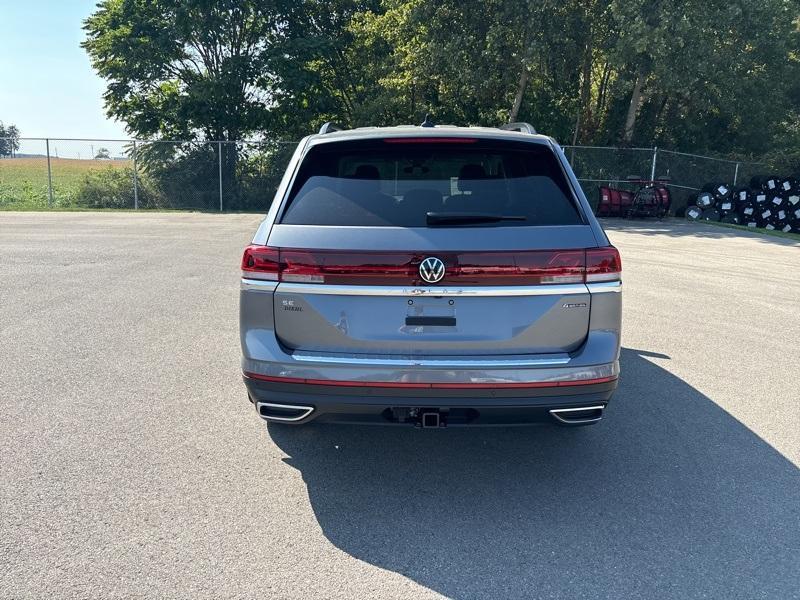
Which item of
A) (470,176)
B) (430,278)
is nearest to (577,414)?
(430,278)

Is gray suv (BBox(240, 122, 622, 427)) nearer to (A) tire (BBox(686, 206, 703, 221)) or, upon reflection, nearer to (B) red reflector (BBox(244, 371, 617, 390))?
(B) red reflector (BBox(244, 371, 617, 390))

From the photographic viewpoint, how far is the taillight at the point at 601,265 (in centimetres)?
311

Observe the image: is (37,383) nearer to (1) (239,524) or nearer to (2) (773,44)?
(1) (239,524)

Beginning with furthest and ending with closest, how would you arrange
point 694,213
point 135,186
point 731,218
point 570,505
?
point 135,186, point 694,213, point 731,218, point 570,505

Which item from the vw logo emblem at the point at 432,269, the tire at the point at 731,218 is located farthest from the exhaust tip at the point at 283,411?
the tire at the point at 731,218

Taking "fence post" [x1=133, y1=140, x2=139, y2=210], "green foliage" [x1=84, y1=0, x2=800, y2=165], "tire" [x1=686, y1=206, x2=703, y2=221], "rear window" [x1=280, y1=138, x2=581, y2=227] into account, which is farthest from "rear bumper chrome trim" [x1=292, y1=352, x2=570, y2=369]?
"fence post" [x1=133, y1=140, x2=139, y2=210]

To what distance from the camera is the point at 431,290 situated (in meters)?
3.01

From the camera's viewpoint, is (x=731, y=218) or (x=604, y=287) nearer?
(x=604, y=287)

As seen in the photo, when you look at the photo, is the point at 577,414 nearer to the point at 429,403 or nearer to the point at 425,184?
the point at 429,403

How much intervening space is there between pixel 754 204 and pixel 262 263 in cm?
2159

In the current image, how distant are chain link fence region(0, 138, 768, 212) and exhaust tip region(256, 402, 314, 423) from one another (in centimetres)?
2087

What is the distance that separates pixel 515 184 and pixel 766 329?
528 cm

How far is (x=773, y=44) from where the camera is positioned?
25453 millimetres

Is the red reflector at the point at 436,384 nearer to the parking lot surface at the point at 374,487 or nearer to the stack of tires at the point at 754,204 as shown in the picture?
the parking lot surface at the point at 374,487
